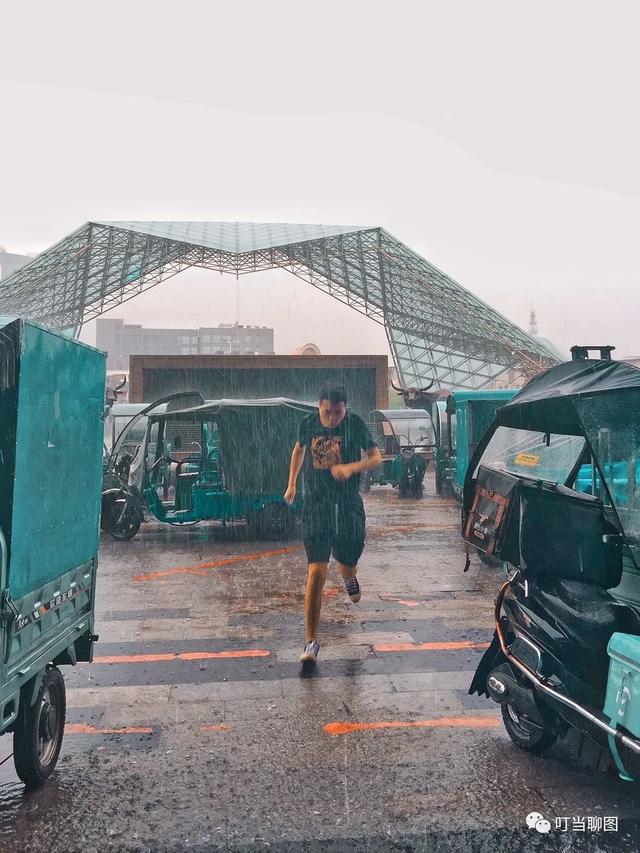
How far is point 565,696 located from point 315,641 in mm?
2222

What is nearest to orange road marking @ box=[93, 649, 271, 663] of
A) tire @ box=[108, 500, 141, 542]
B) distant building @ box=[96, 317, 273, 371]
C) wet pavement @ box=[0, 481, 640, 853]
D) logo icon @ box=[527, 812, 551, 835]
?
wet pavement @ box=[0, 481, 640, 853]

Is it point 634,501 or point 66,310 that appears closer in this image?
point 634,501

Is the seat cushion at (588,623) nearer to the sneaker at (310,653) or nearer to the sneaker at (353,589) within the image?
the sneaker at (310,653)

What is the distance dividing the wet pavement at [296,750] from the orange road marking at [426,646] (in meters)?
0.02

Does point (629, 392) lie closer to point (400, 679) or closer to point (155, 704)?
point (400, 679)

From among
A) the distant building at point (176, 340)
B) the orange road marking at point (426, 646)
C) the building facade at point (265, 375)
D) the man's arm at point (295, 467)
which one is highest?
the distant building at point (176, 340)

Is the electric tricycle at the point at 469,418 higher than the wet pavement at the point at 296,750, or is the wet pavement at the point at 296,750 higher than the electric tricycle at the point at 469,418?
the electric tricycle at the point at 469,418

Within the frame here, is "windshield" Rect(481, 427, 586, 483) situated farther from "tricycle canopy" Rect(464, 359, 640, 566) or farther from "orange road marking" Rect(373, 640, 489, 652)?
"orange road marking" Rect(373, 640, 489, 652)

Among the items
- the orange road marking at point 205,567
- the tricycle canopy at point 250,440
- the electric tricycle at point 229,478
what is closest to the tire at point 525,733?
the orange road marking at point 205,567

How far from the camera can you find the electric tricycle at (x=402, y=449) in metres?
17.8

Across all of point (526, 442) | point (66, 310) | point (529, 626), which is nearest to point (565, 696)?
point (529, 626)

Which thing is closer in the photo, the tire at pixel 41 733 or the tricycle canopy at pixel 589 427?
the tricycle canopy at pixel 589 427

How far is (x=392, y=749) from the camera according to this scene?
369 centimetres

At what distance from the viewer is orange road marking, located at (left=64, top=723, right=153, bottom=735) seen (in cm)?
394
